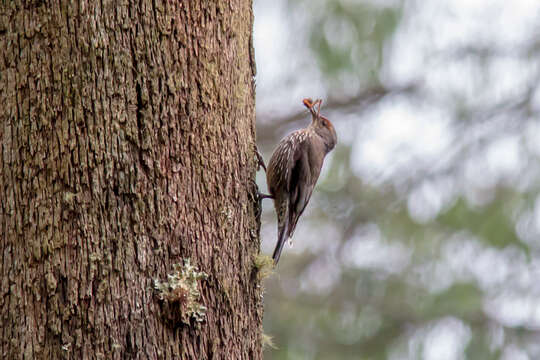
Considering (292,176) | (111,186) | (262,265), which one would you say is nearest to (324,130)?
(292,176)

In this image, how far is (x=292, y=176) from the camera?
397 centimetres

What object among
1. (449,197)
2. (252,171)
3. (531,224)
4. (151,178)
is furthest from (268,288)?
(151,178)

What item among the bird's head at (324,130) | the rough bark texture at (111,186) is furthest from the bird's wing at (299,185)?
the rough bark texture at (111,186)

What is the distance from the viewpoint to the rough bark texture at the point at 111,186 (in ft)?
6.30

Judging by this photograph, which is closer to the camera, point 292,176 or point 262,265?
point 262,265

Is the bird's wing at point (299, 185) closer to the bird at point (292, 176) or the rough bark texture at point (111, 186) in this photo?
the bird at point (292, 176)

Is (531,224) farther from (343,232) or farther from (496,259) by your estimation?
(343,232)

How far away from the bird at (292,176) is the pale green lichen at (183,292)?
1.68 m

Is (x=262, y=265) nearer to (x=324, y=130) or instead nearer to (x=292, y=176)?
(x=292, y=176)

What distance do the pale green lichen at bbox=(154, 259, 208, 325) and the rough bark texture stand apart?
2 cm

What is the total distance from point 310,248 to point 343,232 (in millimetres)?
373

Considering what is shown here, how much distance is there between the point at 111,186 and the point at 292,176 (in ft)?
6.74

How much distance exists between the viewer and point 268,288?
676 centimetres

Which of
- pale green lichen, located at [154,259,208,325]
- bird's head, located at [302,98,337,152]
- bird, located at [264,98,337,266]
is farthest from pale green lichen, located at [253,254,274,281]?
bird's head, located at [302,98,337,152]
